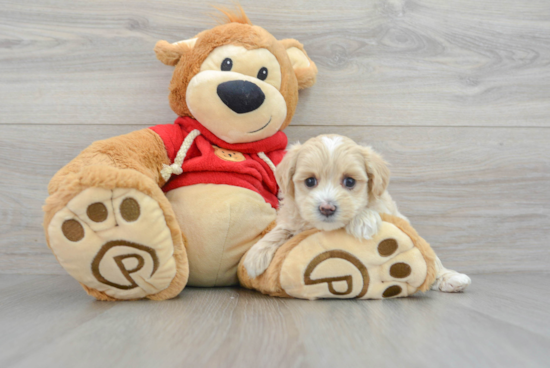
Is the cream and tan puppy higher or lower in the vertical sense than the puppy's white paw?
higher

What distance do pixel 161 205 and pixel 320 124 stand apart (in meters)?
0.78

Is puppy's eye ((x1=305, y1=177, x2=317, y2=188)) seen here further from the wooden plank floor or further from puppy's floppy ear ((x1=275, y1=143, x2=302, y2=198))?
the wooden plank floor

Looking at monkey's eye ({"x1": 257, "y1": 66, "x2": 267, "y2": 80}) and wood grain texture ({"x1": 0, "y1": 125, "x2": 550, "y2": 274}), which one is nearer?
monkey's eye ({"x1": 257, "y1": 66, "x2": 267, "y2": 80})

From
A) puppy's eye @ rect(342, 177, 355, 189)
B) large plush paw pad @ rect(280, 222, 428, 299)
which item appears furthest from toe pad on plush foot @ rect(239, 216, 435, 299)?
puppy's eye @ rect(342, 177, 355, 189)

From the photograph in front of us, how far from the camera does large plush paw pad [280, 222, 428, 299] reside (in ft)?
3.29

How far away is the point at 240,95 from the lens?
115 centimetres

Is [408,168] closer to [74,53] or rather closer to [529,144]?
[529,144]

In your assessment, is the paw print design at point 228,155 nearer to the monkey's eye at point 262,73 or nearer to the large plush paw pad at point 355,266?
the monkey's eye at point 262,73

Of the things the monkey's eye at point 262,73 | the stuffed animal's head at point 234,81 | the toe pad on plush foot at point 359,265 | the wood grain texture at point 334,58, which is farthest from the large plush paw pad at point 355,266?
the wood grain texture at point 334,58

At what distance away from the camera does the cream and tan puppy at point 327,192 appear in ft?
3.28

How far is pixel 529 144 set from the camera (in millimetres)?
1576

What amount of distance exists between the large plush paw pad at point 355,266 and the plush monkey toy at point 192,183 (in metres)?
0.01

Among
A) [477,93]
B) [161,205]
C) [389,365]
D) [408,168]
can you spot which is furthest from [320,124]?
[389,365]

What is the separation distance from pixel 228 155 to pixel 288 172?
28 cm
